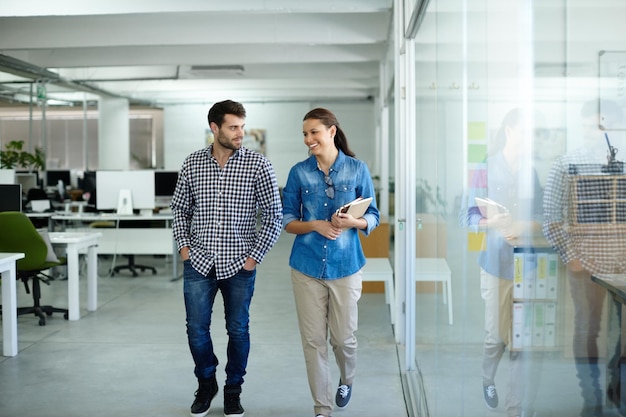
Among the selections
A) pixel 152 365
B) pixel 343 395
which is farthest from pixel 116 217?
pixel 343 395

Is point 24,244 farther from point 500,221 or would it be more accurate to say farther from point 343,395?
point 500,221

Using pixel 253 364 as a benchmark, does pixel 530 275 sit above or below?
above

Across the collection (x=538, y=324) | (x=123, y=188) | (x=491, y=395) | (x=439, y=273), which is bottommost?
(x=491, y=395)

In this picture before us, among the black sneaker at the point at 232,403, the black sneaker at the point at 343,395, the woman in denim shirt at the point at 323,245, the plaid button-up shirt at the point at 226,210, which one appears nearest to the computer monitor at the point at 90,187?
the plaid button-up shirt at the point at 226,210

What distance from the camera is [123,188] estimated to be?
29.6ft

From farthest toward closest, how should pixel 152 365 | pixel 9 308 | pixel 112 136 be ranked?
pixel 112 136 → pixel 9 308 → pixel 152 365

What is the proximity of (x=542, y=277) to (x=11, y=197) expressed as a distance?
23.1 ft

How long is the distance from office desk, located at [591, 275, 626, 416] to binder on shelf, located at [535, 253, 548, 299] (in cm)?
22

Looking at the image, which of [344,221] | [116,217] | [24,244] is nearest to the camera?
[344,221]

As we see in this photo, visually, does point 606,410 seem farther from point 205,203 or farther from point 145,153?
point 145,153

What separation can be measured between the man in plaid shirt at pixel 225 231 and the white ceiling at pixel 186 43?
4386mm

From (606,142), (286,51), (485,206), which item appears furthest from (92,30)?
(606,142)

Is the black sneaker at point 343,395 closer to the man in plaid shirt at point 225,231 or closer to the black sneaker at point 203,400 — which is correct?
the man in plaid shirt at point 225,231

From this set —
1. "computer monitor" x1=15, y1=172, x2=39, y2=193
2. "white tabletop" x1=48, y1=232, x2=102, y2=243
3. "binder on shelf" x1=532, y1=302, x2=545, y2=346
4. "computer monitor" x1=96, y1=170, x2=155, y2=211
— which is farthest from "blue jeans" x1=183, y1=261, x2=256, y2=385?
"computer monitor" x1=15, y1=172, x2=39, y2=193
